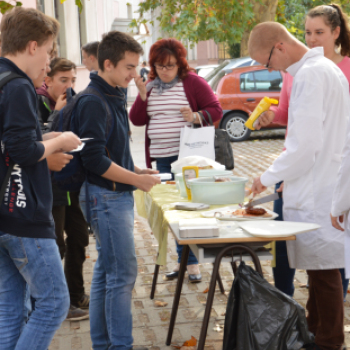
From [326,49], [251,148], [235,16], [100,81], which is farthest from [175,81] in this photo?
[235,16]

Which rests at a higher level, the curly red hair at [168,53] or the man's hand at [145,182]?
the curly red hair at [168,53]

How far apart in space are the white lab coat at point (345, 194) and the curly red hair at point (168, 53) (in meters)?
2.61

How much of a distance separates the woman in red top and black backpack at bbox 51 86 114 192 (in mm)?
1871

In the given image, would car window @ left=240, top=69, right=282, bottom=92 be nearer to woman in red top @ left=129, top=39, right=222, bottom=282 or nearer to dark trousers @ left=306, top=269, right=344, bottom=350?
woman in red top @ left=129, top=39, right=222, bottom=282

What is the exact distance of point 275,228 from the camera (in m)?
2.99

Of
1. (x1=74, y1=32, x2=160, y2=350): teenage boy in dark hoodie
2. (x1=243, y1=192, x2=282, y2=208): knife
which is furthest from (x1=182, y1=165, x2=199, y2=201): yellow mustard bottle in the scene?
(x1=74, y1=32, x2=160, y2=350): teenage boy in dark hoodie

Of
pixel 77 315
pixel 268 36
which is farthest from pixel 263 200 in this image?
pixel 77 315

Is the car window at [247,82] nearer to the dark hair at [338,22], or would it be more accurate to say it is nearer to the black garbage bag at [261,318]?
the dark hair at [338,22]

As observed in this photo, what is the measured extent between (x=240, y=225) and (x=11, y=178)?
1.31m

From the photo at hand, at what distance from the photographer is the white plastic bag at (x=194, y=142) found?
4.86 m

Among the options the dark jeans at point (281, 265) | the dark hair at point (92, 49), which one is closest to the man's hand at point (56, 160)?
the dark jeans at point (281, 265)

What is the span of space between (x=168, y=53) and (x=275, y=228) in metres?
2.48

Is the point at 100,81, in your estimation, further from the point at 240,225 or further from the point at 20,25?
the point at 240,225

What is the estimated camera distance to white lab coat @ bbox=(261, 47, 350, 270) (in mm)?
3119
